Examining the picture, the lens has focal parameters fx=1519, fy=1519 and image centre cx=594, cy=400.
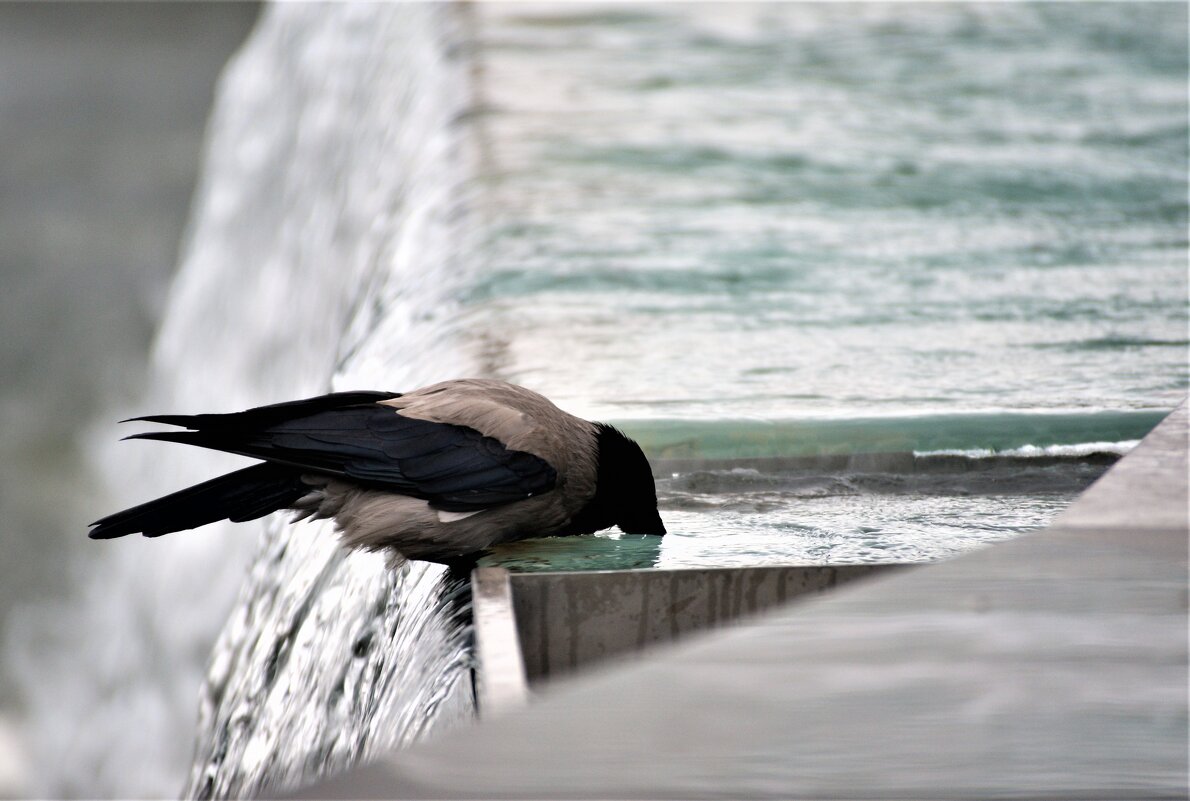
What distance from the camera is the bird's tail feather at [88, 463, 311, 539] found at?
8.13ft

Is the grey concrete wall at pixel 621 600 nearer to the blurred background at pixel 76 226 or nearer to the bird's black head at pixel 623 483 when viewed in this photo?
the bird's black head at pixel 623 483

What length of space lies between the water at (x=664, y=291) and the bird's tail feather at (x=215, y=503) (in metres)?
0.34

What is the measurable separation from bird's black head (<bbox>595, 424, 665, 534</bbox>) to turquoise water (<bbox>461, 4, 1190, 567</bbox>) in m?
0.09

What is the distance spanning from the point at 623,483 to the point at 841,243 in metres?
2.53

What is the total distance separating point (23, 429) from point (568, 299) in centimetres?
767

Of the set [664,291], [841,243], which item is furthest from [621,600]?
[841,243]

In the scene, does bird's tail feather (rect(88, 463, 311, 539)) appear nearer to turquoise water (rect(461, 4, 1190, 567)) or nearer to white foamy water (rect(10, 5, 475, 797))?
white foamy water (rect(10, 5, 475, 797))

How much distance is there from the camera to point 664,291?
4621mm

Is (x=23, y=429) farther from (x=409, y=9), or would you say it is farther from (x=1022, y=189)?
(x=1022, y=189)

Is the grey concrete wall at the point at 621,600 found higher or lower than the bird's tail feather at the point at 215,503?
lower

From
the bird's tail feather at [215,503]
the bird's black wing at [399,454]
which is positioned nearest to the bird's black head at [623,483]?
the bird's black wing at [399,454]

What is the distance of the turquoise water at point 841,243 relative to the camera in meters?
3.37

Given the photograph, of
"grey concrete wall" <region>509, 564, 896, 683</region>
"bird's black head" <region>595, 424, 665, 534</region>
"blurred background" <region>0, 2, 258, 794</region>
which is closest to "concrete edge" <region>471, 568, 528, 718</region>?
"grey concrete wall" <region>509, 564, 896, 683</region>

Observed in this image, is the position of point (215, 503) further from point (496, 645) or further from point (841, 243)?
point (841, 243)
